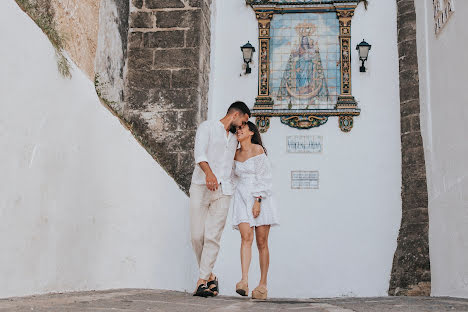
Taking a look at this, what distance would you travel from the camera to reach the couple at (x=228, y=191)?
4.46m

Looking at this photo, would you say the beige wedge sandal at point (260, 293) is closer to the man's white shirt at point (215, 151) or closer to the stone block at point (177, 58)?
the man's white shirt at point (215, 151)

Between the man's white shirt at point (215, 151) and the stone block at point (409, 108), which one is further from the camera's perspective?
the stone block at point (409, 108)

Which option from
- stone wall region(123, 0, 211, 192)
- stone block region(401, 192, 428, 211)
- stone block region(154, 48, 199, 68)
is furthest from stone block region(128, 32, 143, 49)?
stone block region(401, 192, 428, 211)

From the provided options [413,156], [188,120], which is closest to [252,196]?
[188,120]

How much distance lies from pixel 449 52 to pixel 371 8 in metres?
1.97

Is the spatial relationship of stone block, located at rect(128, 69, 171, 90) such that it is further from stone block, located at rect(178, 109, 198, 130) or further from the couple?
the couple

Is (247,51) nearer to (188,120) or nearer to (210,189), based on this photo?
(188,120)

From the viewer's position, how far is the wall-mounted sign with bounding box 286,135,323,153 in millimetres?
7438

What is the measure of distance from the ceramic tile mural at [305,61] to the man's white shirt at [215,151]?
10.0 ft

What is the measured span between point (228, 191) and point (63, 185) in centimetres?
126

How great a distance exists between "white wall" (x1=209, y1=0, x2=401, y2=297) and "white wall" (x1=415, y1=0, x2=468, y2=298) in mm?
477

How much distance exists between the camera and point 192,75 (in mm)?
7012

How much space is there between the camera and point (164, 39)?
7.20 m

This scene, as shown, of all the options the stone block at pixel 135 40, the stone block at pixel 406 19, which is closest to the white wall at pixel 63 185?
the stone block at pixel 135 40
